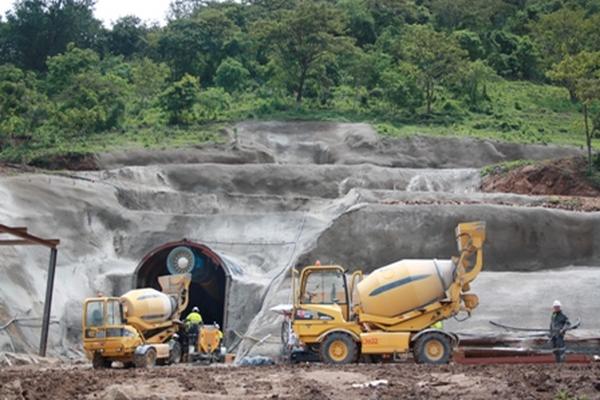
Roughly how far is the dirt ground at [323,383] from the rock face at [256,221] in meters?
9.43

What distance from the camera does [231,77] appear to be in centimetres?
7394

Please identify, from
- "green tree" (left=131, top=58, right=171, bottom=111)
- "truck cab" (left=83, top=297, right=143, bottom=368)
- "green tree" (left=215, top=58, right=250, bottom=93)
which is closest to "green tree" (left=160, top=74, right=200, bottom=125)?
"green tree" (left=131, top=58, right=171, bottom=111)

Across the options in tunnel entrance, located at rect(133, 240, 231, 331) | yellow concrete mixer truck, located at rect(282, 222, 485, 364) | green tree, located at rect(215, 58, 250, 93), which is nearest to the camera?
yellow concrete mixer truck, located at rect(282, 222, 485, 364)

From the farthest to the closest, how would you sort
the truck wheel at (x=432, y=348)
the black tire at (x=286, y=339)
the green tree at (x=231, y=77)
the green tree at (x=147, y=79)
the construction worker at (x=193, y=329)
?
the green tree at (x=231, y=77), the green tree at (x=147, y=79), the construction worker at (x=193, y=329), the black tire at (x=286, y=339), the truck wheel at (x=432, y=348)

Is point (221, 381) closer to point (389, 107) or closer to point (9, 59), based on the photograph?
point (389, 107)

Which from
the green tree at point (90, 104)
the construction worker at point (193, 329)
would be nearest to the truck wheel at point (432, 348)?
the construction worker at point (193, 329)

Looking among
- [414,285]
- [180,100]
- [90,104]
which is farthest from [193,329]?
[90,104]

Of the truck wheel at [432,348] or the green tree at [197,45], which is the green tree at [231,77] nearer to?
the green tree at [197,45]

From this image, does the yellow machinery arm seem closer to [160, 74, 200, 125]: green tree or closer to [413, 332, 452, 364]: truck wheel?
[413, 332, 452, 364]: truck wheel

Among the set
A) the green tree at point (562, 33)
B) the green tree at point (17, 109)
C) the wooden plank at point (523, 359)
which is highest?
the green tree at point (562, 33)

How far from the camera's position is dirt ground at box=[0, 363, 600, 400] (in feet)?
50.0

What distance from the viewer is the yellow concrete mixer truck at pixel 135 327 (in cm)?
2573

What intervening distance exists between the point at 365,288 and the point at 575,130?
44.2 meters

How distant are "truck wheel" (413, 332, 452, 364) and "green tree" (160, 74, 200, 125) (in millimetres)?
42954
